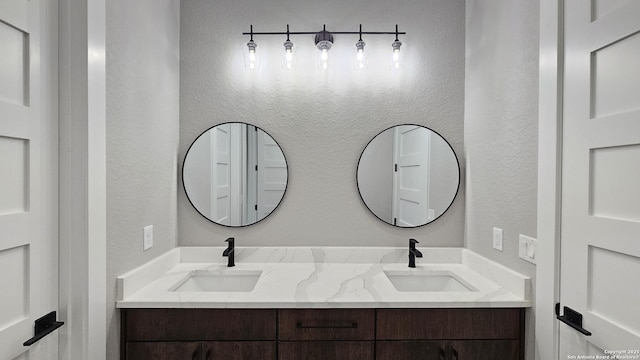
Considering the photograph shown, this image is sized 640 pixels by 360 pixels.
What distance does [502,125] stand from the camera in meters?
1.58

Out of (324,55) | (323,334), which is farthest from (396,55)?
(323,334)

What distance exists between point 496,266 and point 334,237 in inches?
35.5

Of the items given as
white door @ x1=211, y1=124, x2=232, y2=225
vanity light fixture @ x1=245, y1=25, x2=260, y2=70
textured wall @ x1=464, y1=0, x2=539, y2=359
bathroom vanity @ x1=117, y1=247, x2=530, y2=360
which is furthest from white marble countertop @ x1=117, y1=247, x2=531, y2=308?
vanity light fixture @ x1=245, y1=25, x2=260, y2=70

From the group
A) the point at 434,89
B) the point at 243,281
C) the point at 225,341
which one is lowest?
the point at 225,341

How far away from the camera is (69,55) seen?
3.67ft

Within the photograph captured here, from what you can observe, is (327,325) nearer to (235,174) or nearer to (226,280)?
(226,280)

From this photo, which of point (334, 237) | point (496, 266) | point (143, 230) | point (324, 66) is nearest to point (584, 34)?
point (496, 266)

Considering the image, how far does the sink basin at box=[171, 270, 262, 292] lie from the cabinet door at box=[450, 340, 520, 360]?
3.55ft

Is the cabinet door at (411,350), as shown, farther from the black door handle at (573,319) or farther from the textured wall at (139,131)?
the textured wall at (139,131)

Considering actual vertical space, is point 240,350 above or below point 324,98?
below

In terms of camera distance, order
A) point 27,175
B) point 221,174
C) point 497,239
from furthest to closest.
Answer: point 221,174 < point 497,239 < point 27,175

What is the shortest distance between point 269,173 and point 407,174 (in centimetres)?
86

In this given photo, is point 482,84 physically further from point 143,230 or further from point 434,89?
point 143,230

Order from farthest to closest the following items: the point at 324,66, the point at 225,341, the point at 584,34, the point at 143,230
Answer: the point at 324,66 < the point at 143,230 < the point at 225,341 < the point at 584,34
